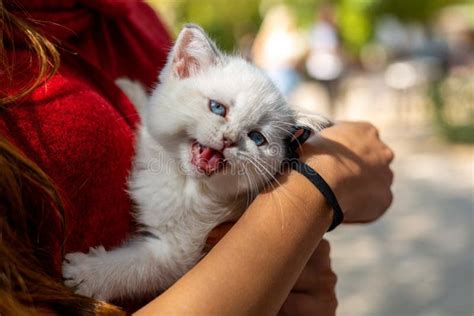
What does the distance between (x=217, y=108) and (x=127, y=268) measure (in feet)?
1.10

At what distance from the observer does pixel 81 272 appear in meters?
1.03

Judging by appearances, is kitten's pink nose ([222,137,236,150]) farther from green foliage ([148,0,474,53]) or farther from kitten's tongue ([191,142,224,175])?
green foliage ([148,0,474,53])

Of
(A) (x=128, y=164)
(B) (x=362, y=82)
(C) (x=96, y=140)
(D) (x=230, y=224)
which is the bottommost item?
(B) (x=362, y=82)

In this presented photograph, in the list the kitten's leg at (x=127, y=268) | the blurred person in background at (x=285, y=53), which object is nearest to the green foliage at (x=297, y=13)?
the blurred person in background at (x=285, y=53)

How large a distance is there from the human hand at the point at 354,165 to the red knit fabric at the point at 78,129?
36 cm

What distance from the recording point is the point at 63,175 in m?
0.99

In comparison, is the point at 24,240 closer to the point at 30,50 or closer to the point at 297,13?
the point at 30,50

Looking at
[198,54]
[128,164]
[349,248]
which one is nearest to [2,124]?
[128,164]

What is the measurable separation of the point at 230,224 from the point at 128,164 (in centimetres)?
23

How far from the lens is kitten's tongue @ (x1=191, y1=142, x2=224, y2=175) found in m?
1.04

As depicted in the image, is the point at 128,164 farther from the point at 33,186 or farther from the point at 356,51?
the point at 356,51

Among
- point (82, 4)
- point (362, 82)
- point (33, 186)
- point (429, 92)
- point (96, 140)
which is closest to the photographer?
point (33, 186)

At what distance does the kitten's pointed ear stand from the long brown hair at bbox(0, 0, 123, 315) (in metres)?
0.27

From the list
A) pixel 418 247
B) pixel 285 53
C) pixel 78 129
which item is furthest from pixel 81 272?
pixel 285 53
